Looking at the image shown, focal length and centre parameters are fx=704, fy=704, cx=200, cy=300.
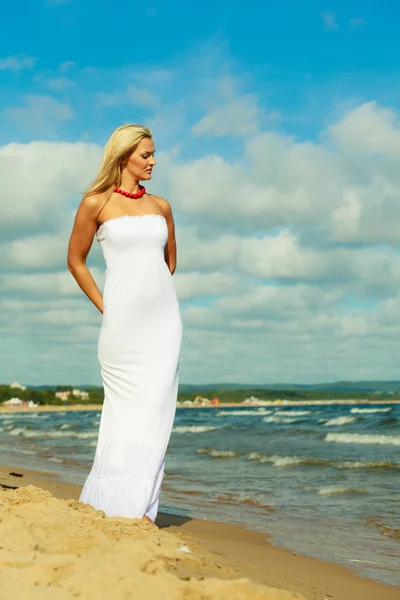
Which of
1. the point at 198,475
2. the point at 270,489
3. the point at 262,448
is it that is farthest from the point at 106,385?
the point at 262,448

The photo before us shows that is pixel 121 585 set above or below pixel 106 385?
below

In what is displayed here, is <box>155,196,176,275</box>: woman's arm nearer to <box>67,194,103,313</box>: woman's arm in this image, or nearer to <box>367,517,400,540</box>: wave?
<box>67,194,103,313</box>: woman's arm

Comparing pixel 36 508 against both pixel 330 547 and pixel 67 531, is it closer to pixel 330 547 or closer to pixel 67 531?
pixel 67 531

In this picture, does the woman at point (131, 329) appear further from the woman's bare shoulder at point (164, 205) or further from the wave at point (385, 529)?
the wave at point (385, 529)

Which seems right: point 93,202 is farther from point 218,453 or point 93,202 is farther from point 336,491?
point 218,453

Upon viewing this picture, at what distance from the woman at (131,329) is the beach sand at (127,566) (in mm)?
314

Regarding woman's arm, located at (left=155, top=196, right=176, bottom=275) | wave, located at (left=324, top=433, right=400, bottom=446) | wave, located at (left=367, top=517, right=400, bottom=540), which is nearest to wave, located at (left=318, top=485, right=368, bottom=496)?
wave, located at (left=367, top=517, right=400, bottom=540)

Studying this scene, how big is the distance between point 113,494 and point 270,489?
5.37 meters

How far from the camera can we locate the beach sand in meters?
2.59

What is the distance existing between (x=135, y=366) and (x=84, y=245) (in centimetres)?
90

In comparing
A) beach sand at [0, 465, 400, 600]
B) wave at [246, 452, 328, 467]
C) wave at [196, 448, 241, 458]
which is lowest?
wave at [196, 448, 241, 458]

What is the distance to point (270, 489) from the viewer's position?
369 inches

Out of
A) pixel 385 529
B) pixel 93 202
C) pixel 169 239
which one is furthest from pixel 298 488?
pixel 93 202

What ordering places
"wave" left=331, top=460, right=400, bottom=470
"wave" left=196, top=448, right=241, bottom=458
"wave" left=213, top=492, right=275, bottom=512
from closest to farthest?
"wave" left=213, top=492, right=275, bottom=512 < "wave" left=331, top=460, right=400, bottom=470 < "wave" left=196, top=448, right=241, bottom=458
